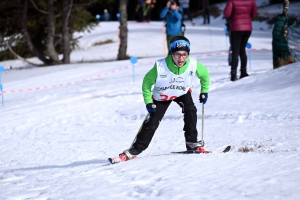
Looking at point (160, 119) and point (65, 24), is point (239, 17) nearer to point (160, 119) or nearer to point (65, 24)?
point (160, 119)

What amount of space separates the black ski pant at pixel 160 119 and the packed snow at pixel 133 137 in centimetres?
20

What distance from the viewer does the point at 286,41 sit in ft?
46.2

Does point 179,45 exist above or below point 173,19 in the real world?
above

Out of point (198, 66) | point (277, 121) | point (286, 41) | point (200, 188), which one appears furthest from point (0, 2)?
point (200, 188)

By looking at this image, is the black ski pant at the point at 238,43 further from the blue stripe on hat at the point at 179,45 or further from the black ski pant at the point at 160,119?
the blue stripe on hat at the point at 179,45

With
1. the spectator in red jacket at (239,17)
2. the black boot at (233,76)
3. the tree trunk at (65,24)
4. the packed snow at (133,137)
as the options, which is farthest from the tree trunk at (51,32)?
the spectator in red jacket at (239,17)

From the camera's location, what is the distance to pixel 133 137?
977cm

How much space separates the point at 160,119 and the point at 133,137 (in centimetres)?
236


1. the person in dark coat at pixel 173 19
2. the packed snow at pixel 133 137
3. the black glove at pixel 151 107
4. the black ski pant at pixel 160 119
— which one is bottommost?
the packed snow at pixel 133 137

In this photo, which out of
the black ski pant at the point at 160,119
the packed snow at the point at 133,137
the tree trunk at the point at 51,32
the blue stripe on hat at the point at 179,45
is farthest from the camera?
the tree trunk at the point at 51,32

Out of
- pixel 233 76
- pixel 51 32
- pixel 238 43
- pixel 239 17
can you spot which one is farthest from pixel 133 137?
pixel 51 32

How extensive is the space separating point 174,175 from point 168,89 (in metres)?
1.39

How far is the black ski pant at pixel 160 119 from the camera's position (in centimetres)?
741

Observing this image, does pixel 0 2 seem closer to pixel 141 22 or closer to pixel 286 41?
pixel 286 41
